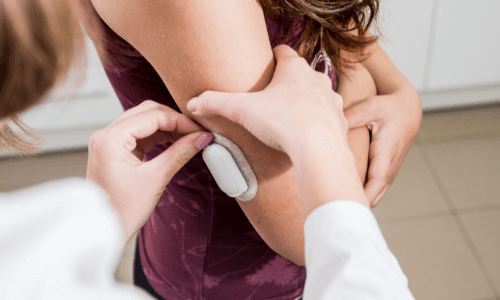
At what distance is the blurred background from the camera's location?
1.65 meters

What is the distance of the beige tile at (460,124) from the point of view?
215cm

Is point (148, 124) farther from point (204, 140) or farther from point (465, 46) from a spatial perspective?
point (465, 46)

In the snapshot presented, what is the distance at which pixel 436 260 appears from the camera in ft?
5.41

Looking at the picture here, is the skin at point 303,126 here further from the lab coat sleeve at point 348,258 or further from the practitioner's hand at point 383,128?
the practitioner's hand at point 383,128

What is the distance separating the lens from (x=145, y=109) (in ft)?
2.06

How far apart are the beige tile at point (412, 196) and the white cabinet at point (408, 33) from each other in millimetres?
485

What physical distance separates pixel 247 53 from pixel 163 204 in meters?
0.40

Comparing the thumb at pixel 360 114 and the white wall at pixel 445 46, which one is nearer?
the thumb at pixel 360 114

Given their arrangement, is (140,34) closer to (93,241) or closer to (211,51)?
(211,51)

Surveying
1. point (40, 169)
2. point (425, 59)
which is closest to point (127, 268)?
point (40, 169)

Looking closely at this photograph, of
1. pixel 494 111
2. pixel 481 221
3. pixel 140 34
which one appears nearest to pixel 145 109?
pixel 140 34

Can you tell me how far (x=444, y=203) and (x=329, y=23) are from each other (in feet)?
4.78

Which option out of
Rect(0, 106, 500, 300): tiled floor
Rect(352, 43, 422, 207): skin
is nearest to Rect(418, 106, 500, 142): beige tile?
Rect(0, 106, 500, 300): tiled floor

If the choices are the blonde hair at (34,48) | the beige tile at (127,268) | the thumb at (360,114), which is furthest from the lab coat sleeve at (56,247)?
the beige tile at (127,268)
